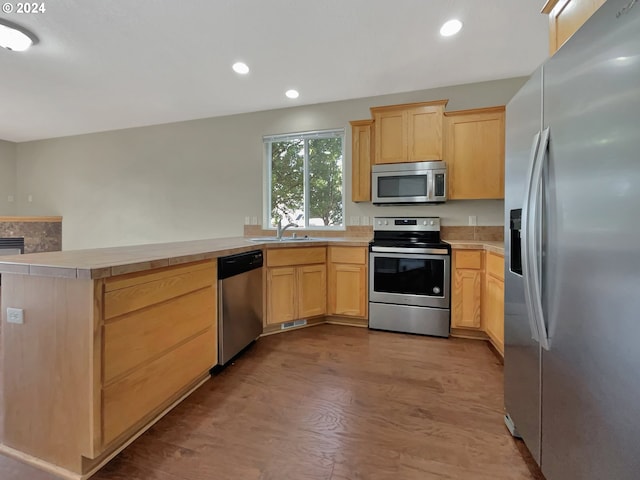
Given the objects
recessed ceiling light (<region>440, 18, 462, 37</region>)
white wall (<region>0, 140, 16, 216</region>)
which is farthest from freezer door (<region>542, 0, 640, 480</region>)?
white wall (<region>0, 140, 16, 216</region>)

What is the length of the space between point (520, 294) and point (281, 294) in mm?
2042

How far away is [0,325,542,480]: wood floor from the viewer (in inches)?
49.2

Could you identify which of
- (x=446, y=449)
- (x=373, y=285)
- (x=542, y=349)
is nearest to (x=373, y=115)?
(x=373, y=285)

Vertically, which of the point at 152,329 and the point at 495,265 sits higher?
the point at 495,265

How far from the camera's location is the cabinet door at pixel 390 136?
3111mm

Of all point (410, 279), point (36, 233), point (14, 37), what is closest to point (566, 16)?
point (410, 279)

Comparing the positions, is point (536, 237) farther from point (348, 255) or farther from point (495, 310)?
point (348, 255)

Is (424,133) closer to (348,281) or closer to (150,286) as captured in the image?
(348,281)

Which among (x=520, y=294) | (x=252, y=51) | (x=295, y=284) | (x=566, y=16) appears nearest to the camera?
(x=566, y=16)

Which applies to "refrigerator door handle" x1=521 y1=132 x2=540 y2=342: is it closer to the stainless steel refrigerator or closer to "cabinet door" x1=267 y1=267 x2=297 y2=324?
the stainless steel refrigerator

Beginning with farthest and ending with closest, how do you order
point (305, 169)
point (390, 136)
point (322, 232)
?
point (305, 169) → point (322, 232) → point (390, 136)

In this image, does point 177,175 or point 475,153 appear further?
point 177,175

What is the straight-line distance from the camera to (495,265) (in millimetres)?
2385

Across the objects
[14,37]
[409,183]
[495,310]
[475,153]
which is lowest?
[495,310]
